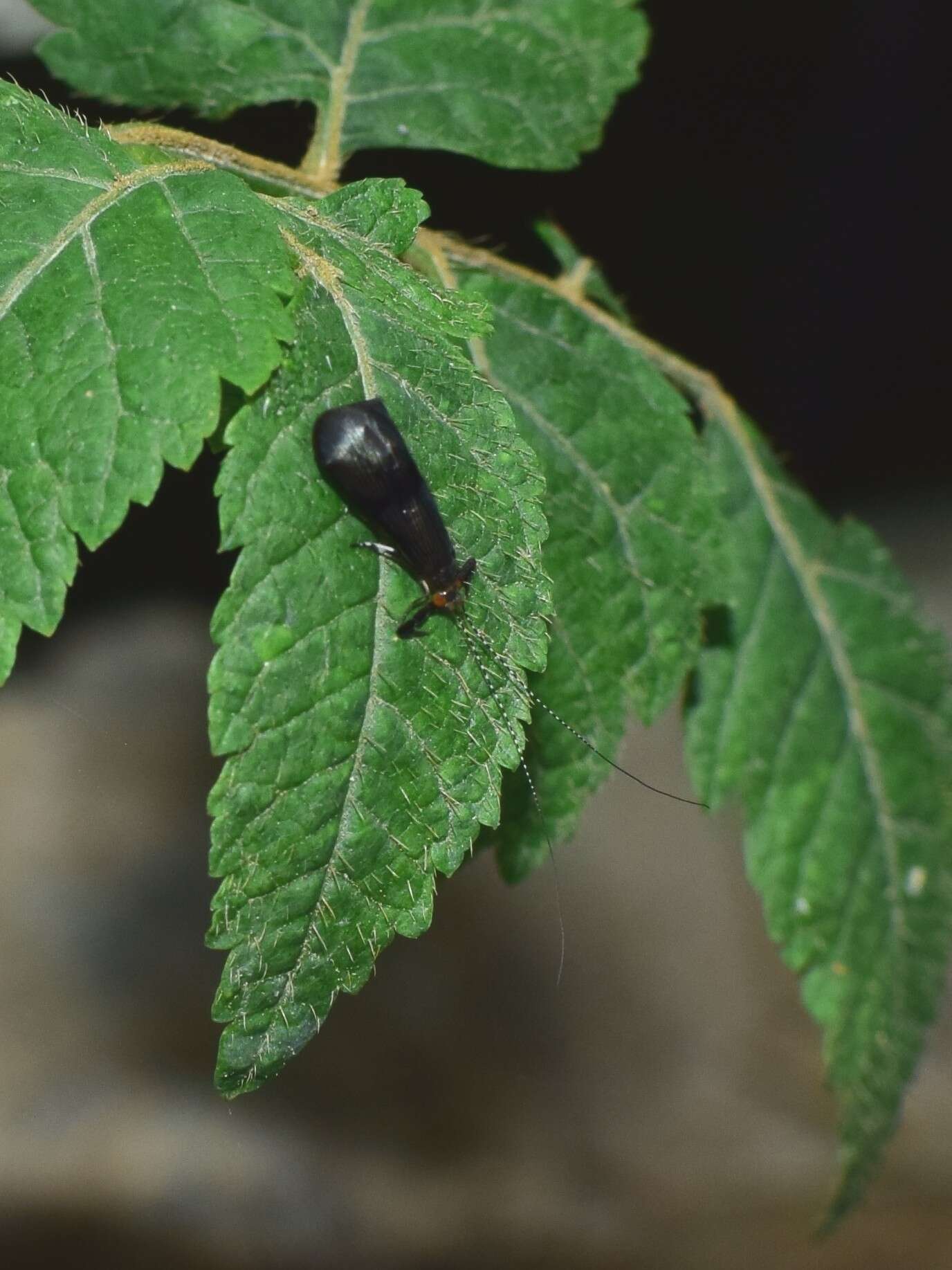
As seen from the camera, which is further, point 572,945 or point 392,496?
point 572,945

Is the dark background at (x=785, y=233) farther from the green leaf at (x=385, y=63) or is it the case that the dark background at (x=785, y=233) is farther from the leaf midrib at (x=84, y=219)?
the leaf midrib at (x=84, y=219)

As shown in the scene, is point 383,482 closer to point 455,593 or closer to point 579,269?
point 455,593

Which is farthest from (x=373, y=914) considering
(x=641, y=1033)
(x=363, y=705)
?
(x=641, y=1033)

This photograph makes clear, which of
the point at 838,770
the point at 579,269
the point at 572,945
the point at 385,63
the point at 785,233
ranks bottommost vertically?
the point at 572,945

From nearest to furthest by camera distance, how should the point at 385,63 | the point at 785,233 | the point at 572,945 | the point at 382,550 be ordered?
the point at 382,550 < the point at 385,63 < the point at 572,945 < the point at 785,233

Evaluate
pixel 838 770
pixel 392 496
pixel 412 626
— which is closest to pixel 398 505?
pixel 392 496

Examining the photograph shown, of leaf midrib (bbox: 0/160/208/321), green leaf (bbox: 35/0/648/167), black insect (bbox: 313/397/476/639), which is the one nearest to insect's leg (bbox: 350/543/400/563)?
black insect (bbox: 313/397/476/639)
